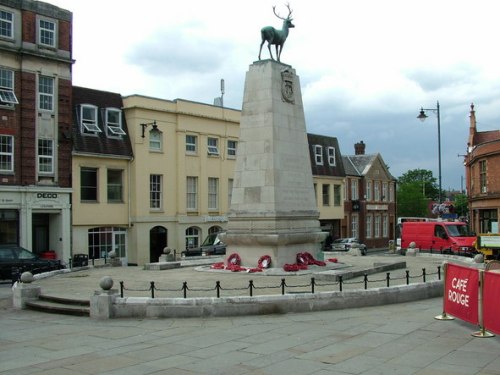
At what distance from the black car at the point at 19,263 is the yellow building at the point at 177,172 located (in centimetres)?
1246

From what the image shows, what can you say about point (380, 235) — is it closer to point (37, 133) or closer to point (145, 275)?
point (37, 133)

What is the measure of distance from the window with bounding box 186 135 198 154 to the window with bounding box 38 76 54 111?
1114 centimetres

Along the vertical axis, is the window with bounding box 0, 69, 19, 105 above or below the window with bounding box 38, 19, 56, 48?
below

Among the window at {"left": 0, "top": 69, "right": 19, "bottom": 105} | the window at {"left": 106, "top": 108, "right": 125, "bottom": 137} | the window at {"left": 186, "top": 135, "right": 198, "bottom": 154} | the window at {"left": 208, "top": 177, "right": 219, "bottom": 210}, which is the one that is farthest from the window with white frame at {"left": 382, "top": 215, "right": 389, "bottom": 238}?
the window at {"left": 0, "top": 69, "right": 19, "bottom": 105}

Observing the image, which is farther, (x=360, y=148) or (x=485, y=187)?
(x=360, y=148)

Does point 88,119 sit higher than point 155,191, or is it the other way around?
point 88,119

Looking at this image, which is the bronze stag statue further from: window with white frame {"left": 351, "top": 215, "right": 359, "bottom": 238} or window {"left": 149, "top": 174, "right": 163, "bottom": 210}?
window with white frame {"left": 351, "top": 215, "right": 359, "bottom": 238}

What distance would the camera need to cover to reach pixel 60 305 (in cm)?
1585

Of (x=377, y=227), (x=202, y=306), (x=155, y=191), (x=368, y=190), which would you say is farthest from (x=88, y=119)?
(x=377, y=227)

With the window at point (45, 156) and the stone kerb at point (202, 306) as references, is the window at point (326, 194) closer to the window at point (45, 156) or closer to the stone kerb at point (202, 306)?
the window at point (45, 156)

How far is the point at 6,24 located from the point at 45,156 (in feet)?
25.0

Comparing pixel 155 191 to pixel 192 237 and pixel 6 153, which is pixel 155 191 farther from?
pixel 6 153

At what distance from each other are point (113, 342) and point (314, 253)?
12997 mm

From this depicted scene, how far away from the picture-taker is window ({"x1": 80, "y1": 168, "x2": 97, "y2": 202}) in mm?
37281
